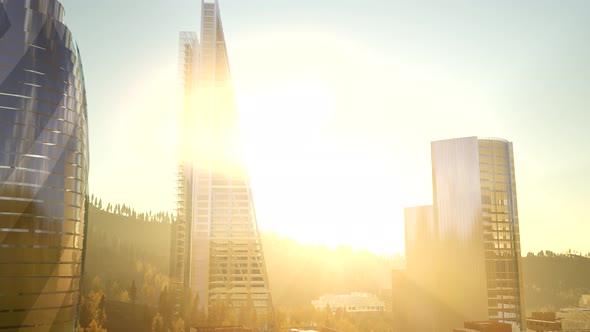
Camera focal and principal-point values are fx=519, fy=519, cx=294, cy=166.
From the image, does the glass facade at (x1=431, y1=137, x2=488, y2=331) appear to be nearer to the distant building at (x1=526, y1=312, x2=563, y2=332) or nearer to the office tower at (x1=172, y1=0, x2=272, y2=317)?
the distant building at (x1=526, y1=312, x2=563, y2=332)

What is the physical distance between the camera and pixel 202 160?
534ft

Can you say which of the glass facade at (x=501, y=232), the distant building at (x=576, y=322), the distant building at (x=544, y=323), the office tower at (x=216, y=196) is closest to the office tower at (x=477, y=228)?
the glass facade at (x=501, y=232)

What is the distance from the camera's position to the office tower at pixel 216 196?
157 m

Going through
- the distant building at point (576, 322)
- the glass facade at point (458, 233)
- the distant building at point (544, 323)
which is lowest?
the distant building at point (544, 323)

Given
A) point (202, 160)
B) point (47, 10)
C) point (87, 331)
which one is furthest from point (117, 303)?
point (47, 10)

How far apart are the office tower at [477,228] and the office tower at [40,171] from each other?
3979 inches

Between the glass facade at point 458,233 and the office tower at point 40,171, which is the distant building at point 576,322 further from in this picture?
the office tower at point 40,171

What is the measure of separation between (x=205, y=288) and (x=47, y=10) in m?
96.7

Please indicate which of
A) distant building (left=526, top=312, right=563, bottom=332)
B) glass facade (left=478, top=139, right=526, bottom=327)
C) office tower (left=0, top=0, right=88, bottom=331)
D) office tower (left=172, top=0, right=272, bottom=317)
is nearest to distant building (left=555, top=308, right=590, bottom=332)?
distant building (left=526, top=312, right=563, bottom=332)

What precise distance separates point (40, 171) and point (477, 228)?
112 meters

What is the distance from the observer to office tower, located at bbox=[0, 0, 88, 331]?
67.7 m

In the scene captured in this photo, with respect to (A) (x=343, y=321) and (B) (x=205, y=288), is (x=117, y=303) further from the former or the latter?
(A) (x=343, y=321)

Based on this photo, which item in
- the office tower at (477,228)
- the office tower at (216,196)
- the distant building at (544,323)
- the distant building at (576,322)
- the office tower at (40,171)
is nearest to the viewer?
the office tower at (40,171)

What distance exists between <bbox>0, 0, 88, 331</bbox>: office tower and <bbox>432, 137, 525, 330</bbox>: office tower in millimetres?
101056
